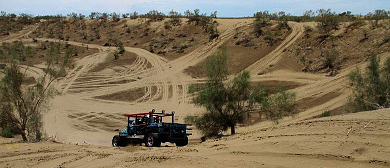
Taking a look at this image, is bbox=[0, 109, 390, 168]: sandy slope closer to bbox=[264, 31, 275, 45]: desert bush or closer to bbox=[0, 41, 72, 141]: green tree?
bbox=[0, 41, 72, 141]: green tree

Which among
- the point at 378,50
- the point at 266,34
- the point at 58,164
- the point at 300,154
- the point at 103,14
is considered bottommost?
the point at 58,164

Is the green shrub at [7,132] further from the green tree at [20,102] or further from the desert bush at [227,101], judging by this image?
the desert bush at [227,101]

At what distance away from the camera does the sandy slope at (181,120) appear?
9125 millimetres

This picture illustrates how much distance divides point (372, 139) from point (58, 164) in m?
9.25

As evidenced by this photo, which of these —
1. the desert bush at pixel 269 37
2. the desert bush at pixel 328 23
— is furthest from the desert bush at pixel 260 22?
the desert bush at pixel 328 23

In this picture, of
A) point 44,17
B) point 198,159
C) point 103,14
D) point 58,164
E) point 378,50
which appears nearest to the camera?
point 198,159

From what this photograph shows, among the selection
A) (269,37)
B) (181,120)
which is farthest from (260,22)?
(181,120)

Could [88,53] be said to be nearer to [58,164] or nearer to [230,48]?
[230,48]

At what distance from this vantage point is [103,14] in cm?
7081

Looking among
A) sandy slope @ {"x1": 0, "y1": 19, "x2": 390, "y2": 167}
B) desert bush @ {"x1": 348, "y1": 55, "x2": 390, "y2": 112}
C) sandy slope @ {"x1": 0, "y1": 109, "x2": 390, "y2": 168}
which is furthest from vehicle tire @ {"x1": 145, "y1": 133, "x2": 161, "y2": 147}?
desert bush @ {"x1": 348, "y1": 55, "x2": 390, "y2": 112}

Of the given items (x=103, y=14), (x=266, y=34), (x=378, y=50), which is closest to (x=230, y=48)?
(x=266, y=34)

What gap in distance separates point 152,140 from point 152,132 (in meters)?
0.60

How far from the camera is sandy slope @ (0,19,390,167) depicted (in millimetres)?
9125

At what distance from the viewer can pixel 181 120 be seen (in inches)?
1172
